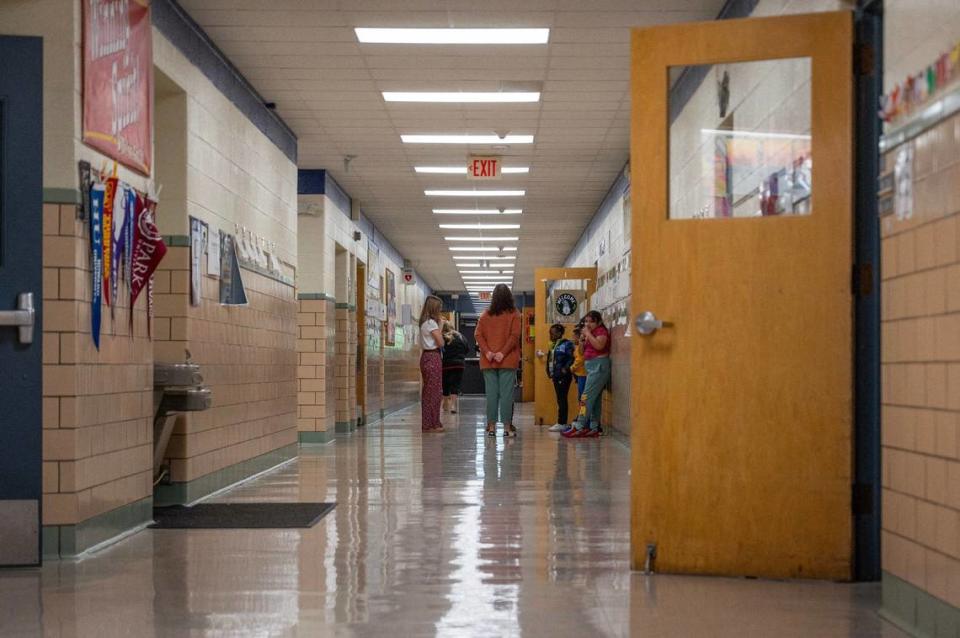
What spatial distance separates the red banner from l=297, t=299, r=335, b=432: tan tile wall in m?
6.05

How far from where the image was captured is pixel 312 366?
1198cm

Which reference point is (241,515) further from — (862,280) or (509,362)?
(509,362)

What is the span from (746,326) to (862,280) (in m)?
0.44

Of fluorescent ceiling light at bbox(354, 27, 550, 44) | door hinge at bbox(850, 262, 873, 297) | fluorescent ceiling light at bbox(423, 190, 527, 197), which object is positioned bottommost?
door hinge at bbox(850, 262, 873, 297)

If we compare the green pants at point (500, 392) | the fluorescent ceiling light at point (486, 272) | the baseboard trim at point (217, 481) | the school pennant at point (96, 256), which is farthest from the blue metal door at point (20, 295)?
the fluorescent ceiling light at point (486, 272)

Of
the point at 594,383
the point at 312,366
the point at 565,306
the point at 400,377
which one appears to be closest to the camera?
the point at 312,366

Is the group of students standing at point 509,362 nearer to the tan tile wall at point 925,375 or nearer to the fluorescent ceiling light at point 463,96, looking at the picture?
the fluorescent ceiling light at point 463,96

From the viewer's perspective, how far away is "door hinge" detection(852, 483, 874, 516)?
13.5 feet

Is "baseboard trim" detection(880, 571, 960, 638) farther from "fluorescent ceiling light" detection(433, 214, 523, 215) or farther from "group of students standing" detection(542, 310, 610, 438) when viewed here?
"fluorescent ceiling light" detection(433, 214, 523, 215)

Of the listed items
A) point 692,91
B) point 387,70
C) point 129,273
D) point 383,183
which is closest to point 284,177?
point 387,70

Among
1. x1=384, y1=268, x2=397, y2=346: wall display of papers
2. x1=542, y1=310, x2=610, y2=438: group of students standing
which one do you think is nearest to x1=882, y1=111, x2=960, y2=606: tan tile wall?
x1=542, y1=310, x2=610, y2=438: group of students standing

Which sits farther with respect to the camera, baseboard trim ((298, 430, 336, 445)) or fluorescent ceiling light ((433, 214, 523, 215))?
fluorescent ceiling light ((433, 214, 523, 215))

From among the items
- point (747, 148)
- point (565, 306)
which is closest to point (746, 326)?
point (747, 148)

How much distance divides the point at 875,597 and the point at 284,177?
700 cm
